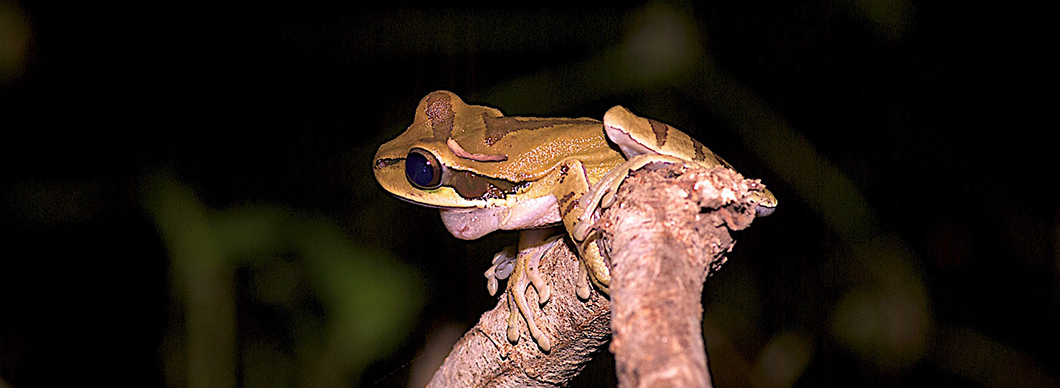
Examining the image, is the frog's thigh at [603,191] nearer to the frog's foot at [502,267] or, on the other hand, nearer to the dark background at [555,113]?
the frog's foot at [502,267]

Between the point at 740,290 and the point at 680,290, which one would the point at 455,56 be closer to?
the point at 740,290

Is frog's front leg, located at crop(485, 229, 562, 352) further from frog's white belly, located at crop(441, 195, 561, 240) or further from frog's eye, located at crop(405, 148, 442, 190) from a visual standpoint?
frog's eye, located at crop(405, 148, 442, 190)

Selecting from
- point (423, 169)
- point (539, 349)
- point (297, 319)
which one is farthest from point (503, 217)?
point (297, 319)

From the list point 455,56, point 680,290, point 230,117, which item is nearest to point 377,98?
point 455,56

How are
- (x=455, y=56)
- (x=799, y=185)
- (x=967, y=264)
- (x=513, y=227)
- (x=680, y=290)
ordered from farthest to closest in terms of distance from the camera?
(x=455, y=56) → (x=967, y=264) → (x=799, y=185) → (x=513, y=227) → (x=680, y=290)

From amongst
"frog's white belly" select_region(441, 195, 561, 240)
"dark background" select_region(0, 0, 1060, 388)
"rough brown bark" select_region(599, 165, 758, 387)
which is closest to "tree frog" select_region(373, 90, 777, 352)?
"frog's white belly" select_region(441, 195, 561, 240)

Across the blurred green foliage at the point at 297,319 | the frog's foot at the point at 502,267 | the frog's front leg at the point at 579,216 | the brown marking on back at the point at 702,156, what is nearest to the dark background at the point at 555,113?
the blurred green foliage at the point at 297,319
